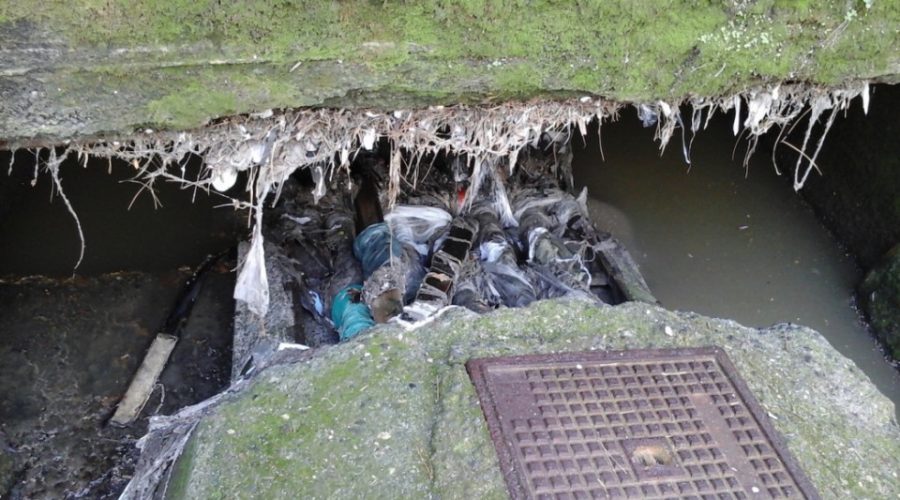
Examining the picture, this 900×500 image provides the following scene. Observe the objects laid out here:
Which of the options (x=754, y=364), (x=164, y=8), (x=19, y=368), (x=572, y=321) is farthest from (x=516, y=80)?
(x=19, y=368)

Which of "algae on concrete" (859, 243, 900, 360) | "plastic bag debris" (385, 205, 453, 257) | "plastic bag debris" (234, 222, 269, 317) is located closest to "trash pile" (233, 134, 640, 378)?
"plastic bag debris" (385, 205, 453, 257)

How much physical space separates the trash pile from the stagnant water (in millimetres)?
585

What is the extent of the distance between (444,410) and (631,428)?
66 centimetres

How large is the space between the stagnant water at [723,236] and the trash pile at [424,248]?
58 cm

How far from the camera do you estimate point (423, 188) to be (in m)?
4.56

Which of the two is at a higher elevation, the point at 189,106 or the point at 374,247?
the point at 189,106

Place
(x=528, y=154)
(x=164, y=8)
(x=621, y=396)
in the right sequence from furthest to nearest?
(x=528, y=154), (x=621, y=396), (x=164, y=8)

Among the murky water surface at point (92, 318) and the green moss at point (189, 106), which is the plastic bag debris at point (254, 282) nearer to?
the murky water surface at point (92, 318)

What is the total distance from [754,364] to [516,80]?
147 centimetres

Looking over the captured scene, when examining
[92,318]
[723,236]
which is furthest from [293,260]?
[723,236]

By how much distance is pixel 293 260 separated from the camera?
13.8 ft

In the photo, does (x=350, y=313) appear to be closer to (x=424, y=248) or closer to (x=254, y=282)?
(x=254, y=282)

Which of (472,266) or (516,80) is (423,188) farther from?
(516,80)

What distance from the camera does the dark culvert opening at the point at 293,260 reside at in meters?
3.69
